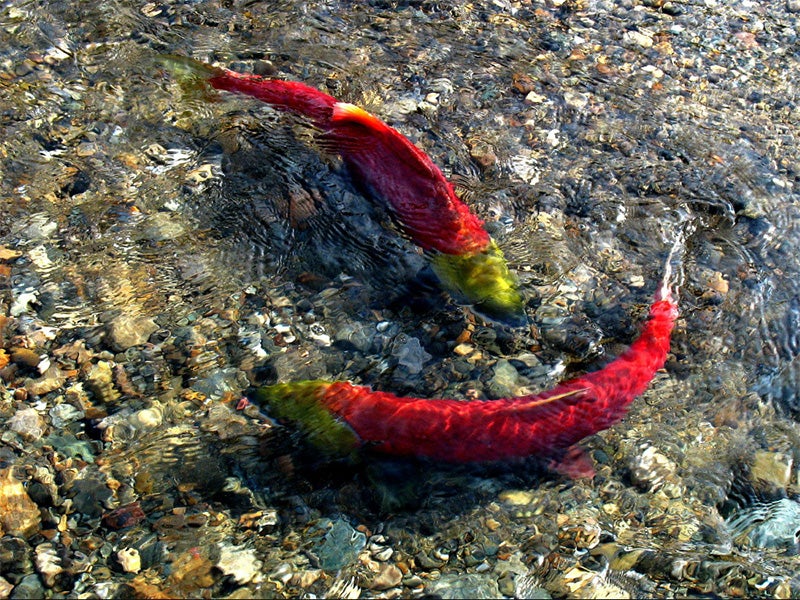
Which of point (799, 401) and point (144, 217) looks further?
point (144, 217)

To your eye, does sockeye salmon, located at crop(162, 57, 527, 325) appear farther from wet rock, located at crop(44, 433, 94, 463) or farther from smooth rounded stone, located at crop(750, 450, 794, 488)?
wet rock, located at crop(44, 433, 94, 463)

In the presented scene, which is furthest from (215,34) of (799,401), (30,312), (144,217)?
(799,401)

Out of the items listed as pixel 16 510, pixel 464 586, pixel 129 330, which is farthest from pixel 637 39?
pixel 16 510

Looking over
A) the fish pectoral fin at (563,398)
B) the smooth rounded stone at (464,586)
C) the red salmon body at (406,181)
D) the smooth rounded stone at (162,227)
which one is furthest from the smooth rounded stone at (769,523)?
the smooth rounded stone at (162,227)

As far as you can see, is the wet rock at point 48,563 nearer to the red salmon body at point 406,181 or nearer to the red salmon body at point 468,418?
the red salmon body at point 468,418

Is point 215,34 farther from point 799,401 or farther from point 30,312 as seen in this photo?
point 799,401

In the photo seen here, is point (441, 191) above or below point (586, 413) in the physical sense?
above

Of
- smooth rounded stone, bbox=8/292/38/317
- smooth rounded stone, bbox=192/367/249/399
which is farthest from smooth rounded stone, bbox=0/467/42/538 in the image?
smooth rounded stone, bbox=8/292/38/317
